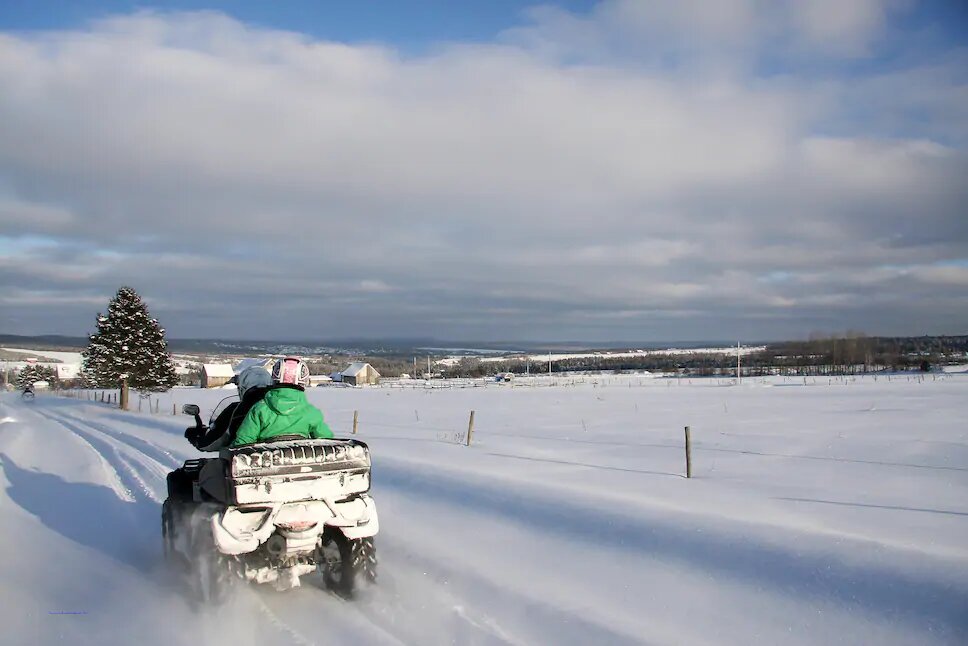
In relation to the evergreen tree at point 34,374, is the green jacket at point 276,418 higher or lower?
higher

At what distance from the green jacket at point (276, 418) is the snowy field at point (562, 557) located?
1403 mm

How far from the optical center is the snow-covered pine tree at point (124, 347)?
146 ft

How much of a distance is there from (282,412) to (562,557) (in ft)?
11.1

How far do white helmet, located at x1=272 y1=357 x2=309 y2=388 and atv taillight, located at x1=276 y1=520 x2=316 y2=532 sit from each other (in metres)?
1.26

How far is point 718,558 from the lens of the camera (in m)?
7.03

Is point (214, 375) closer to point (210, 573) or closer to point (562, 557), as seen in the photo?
point (562, 557)

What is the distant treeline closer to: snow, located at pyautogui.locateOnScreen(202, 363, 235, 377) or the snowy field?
snow, located at pyautogui.locateOnScreen(202, 363, 235, 377)

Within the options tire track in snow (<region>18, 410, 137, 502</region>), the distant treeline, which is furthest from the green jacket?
the distant treeline

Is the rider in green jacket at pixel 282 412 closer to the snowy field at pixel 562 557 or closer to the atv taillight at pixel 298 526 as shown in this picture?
the atv taillight at pixel 298 526

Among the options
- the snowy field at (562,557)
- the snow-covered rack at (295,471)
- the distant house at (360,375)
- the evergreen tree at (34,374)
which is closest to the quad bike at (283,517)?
the snow-covered rack at (295,471)

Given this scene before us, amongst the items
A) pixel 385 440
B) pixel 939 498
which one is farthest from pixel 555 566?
pixel 385 440

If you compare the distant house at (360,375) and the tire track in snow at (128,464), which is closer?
the tire track in snow at (128,464)

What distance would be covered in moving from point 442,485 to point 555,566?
→ 4.39 meters

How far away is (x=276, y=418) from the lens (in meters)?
6.18
